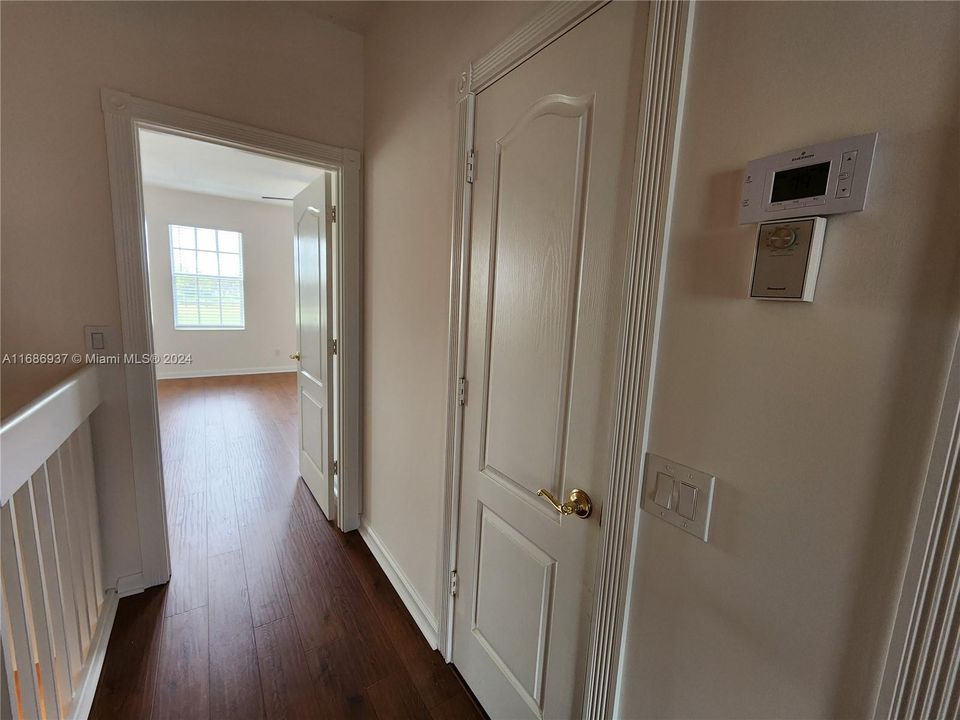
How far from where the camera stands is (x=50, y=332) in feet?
5.38

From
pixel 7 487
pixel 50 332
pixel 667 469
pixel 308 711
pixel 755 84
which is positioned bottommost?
pixel 308 711

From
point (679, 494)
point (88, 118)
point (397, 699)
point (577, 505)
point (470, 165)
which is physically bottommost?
point (397, 699)

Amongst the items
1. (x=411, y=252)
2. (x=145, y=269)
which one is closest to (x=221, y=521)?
(x=145, y=269)

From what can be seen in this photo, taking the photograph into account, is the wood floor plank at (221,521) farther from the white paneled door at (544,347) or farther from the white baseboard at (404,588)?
the white paneled door at (544,347)

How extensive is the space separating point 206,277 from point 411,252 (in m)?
6.26

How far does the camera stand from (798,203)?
59 centimetres

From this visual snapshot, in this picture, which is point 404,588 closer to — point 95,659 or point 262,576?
point 262,576

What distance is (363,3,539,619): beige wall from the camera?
4.92ft

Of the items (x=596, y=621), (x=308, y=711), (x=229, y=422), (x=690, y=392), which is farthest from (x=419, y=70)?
(x=229, y=422)

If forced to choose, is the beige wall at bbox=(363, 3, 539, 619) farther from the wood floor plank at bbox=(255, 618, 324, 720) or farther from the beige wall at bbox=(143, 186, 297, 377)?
the beige wall at bbox=(143, 186, 297, 377)

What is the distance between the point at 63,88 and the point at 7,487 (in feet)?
5.27

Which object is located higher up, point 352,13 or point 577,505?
point 352,13

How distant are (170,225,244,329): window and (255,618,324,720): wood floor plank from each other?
6.17 meters

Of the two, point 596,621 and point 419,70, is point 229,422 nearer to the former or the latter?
point 419,70
